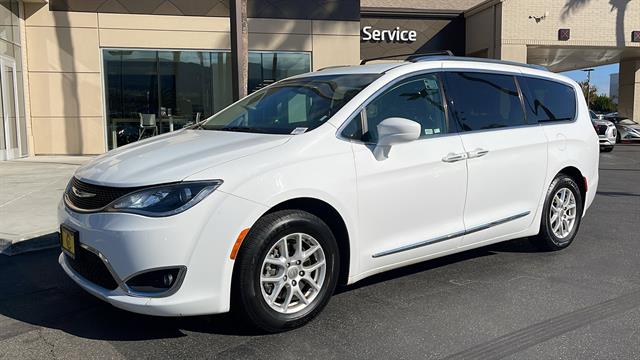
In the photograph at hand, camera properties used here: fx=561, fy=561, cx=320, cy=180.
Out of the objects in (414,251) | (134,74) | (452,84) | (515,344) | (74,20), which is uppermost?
(74,20)

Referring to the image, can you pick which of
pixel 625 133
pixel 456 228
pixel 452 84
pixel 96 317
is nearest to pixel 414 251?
pixel 456 228

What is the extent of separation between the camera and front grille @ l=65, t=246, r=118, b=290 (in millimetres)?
3381

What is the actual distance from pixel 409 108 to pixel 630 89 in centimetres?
2623

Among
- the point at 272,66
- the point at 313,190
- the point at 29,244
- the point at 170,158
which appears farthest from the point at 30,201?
the point at 272,66

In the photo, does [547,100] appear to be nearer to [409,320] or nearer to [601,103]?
[409,320]

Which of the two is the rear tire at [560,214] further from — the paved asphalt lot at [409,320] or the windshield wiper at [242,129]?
the windshield wiper at [242,129]

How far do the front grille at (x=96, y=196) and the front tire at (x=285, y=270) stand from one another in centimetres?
83

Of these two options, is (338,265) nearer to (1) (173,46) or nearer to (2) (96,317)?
(2) (96,317)

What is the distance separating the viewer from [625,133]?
23016 millimetres

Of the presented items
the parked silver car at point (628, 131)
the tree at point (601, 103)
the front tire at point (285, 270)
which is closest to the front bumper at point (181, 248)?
the front tire at point (285, 270)

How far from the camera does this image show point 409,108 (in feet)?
14.3

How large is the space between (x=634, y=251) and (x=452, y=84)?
2767 millimetres

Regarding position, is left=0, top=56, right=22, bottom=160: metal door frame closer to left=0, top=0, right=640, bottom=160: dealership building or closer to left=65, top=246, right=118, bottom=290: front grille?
left=0, top=0, right=640, bottom=160: dealership building

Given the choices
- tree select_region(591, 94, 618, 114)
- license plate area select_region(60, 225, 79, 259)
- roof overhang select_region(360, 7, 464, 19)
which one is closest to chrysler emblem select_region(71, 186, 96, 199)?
license plate area select_region(60, 225, 79, 259)
